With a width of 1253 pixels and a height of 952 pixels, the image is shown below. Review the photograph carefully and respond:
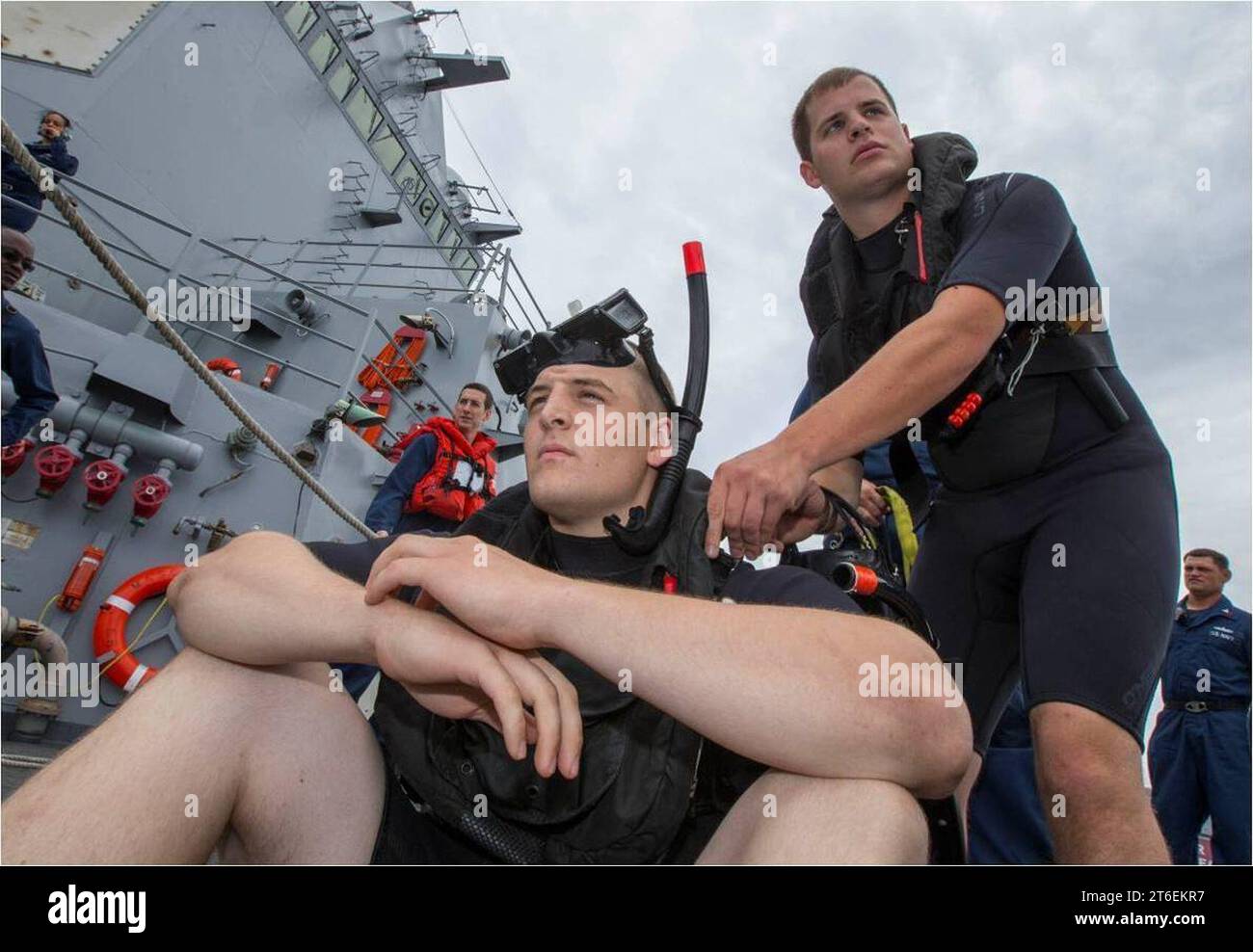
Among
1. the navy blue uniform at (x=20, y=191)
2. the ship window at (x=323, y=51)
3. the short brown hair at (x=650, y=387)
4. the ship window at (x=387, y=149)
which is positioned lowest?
the short brown hair at (x=650, y=387)

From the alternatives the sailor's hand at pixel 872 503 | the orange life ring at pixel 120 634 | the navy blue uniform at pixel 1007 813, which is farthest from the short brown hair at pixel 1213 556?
the orange life ring at pixel 120 634

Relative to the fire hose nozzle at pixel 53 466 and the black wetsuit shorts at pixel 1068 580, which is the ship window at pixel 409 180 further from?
the black wetsuit shorts at pixel 1068 580

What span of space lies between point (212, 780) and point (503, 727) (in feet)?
1.30

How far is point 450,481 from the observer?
418 centimetres

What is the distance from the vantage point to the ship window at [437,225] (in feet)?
36.8

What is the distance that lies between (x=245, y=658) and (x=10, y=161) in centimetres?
506

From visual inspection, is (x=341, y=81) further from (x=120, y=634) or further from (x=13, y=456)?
(x=120, y=634)

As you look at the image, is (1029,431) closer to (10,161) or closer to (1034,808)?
(1034,808)

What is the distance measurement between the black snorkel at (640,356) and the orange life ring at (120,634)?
3243 millimetres

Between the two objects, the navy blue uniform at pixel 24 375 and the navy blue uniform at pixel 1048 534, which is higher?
the navy blue uniform at pixel 24 375

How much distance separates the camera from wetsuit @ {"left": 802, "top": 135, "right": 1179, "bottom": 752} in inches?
52.3

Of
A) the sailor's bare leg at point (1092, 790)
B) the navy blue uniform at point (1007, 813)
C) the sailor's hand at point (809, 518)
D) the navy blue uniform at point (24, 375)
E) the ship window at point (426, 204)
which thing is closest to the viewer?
the sailor's bare leg at point (1092, 790)

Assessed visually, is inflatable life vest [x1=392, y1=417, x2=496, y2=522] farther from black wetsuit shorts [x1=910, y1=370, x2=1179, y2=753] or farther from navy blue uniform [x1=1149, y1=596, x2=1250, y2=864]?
navy blue uniform [x1=1149, y1=596, x2=1250, y2=864]

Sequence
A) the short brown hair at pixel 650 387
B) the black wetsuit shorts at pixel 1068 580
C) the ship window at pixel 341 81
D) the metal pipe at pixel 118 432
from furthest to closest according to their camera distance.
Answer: the ship window at pixel 341 81 < the metal pipe at pixel 118 432 < the short brown hair at pixel 650 387 < the black wetsuit shorts at pixel 1068 580
